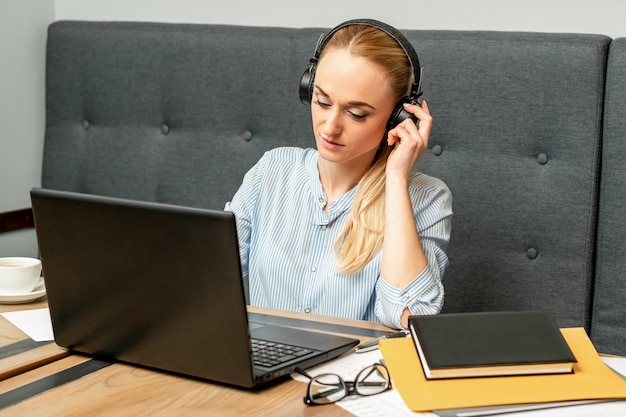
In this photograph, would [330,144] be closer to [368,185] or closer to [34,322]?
[368,185]

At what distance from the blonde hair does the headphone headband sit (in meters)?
0.01

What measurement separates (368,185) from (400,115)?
0.14 metres

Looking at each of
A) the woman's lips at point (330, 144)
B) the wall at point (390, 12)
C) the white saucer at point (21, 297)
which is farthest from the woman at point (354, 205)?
the wall at point (390, 12)

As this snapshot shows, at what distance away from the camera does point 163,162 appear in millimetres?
2373

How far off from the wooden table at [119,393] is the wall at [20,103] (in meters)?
1.49

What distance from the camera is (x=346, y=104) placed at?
1.60 m

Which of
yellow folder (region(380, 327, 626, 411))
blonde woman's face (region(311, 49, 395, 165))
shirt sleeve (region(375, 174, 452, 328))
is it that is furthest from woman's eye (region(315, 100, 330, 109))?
yellow folder (region(380, 327, 626, 411))

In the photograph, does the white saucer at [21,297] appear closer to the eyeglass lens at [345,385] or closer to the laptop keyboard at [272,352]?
the laptop keyboard at [272,352]

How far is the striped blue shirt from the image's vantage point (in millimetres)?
1682

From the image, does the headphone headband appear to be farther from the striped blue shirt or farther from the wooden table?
the wooden table

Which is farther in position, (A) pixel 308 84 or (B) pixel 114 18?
(B) pixel 114 18

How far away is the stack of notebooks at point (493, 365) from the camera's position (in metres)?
1.06

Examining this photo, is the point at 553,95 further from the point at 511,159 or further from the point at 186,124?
the point at 186,124

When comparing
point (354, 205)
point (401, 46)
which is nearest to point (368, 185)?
point (354, 205)
